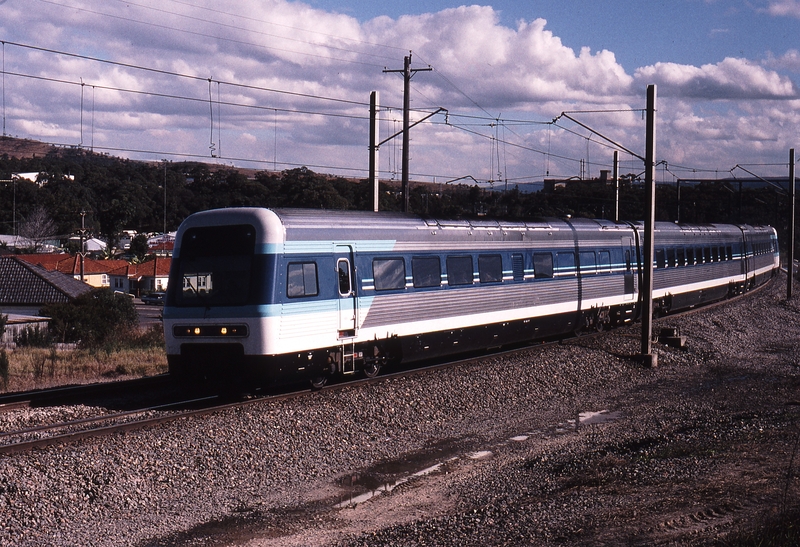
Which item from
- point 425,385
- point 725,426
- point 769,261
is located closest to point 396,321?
point 425,385

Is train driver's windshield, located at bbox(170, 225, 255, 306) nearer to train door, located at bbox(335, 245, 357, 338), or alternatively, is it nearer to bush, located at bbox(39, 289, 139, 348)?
train door, located at bbox(335, 245, 357, 338)

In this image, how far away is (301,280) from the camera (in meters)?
14.0

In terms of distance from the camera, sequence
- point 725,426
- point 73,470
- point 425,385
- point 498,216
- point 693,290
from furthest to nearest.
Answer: point 693,290
point 498,216
point 425,385
point 725,426
point 73,470

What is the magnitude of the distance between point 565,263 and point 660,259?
25.9 feet

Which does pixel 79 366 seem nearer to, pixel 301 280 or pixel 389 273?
→ pixel 389 273

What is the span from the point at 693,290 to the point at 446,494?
2549cm

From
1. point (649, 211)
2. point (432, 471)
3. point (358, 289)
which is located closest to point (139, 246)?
point (649, 211)

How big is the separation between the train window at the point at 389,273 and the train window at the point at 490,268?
3.10 metres

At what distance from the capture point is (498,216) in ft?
69.0

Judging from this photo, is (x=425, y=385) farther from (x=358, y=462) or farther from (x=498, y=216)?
(x=498, y=216)

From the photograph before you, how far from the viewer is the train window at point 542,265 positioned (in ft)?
70.3

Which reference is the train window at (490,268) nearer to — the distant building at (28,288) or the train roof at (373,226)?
the train roof at (373,226)

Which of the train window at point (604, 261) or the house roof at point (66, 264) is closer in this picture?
the train window at point (604, 261)

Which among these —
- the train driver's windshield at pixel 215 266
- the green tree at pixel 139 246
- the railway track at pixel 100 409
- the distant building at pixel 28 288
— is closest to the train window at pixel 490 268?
the railway track at pixel 100 409
